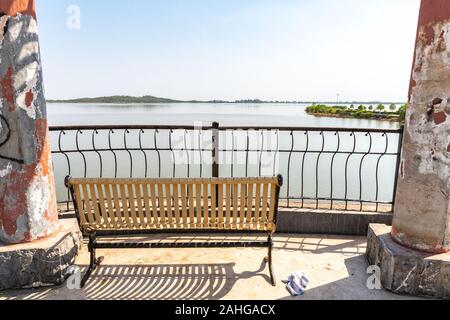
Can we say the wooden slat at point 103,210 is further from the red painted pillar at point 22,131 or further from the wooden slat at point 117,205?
the red painted pillar at point 22,131

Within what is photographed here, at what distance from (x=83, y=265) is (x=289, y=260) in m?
2.49

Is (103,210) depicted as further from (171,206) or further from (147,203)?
(171,206)

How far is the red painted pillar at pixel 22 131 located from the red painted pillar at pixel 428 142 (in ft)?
12.7

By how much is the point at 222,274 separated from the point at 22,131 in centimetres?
261

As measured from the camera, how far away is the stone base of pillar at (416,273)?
3168 millimetres

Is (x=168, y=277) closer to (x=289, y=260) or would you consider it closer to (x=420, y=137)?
(x=289, y=260)

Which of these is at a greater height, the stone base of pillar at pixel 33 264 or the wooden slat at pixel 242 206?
the wooden slat at pixel 242 206

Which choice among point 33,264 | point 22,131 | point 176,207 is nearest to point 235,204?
point 176,207

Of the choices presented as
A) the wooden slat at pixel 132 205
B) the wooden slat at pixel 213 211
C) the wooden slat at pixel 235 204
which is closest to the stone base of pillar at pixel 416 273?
the wooden slat at pixel 235 204

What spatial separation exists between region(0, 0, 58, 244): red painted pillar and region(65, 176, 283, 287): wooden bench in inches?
19.0

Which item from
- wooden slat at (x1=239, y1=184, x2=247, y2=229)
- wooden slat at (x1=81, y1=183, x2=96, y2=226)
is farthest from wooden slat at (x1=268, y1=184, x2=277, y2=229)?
wooden slat at (x1=81, y1=183, x2=96, y2=226)
